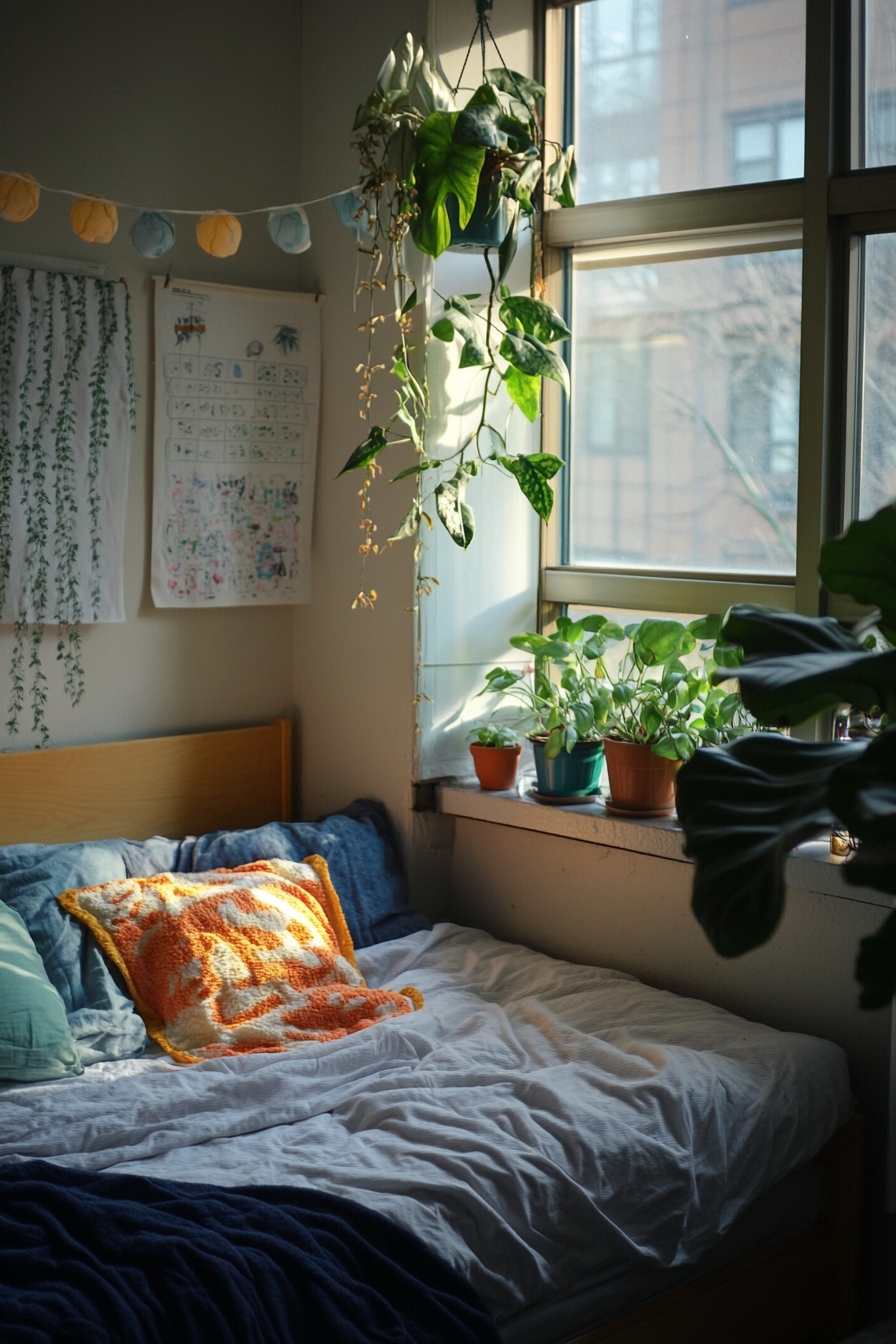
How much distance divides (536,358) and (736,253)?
491mm

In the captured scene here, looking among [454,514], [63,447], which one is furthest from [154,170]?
[454,514]

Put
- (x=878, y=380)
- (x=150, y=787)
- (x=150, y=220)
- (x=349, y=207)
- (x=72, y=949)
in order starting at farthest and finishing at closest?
(x=150, y=787), (x=349, y=207), (x=150, y=220), (x=878, y=380), (x=72, y=949)

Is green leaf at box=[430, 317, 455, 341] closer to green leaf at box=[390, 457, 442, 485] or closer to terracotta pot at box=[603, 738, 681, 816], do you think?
green leaf at box=[390, 457, 442, 485]

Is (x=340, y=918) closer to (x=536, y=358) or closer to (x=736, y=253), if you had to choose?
(x=536, y=358)

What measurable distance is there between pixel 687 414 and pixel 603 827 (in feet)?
2.90

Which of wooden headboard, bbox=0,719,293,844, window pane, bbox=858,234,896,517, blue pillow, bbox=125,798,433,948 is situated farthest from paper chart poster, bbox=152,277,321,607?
window pane, bbox=858,234,896,517

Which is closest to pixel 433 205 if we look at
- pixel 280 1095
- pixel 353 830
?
pixel 353 830

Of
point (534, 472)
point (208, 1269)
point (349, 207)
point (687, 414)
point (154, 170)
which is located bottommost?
point (208, 1269)

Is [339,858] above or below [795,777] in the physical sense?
below

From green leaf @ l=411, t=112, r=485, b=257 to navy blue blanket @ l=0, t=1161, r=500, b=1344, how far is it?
1.62 meters

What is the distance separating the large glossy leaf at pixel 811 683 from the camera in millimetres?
981

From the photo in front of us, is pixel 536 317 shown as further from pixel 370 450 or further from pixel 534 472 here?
pixel 370 450

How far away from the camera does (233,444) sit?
2.79m

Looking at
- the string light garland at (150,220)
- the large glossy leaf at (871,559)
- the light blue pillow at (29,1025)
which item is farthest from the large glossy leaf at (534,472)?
the large glossy leaf at (871,559)
